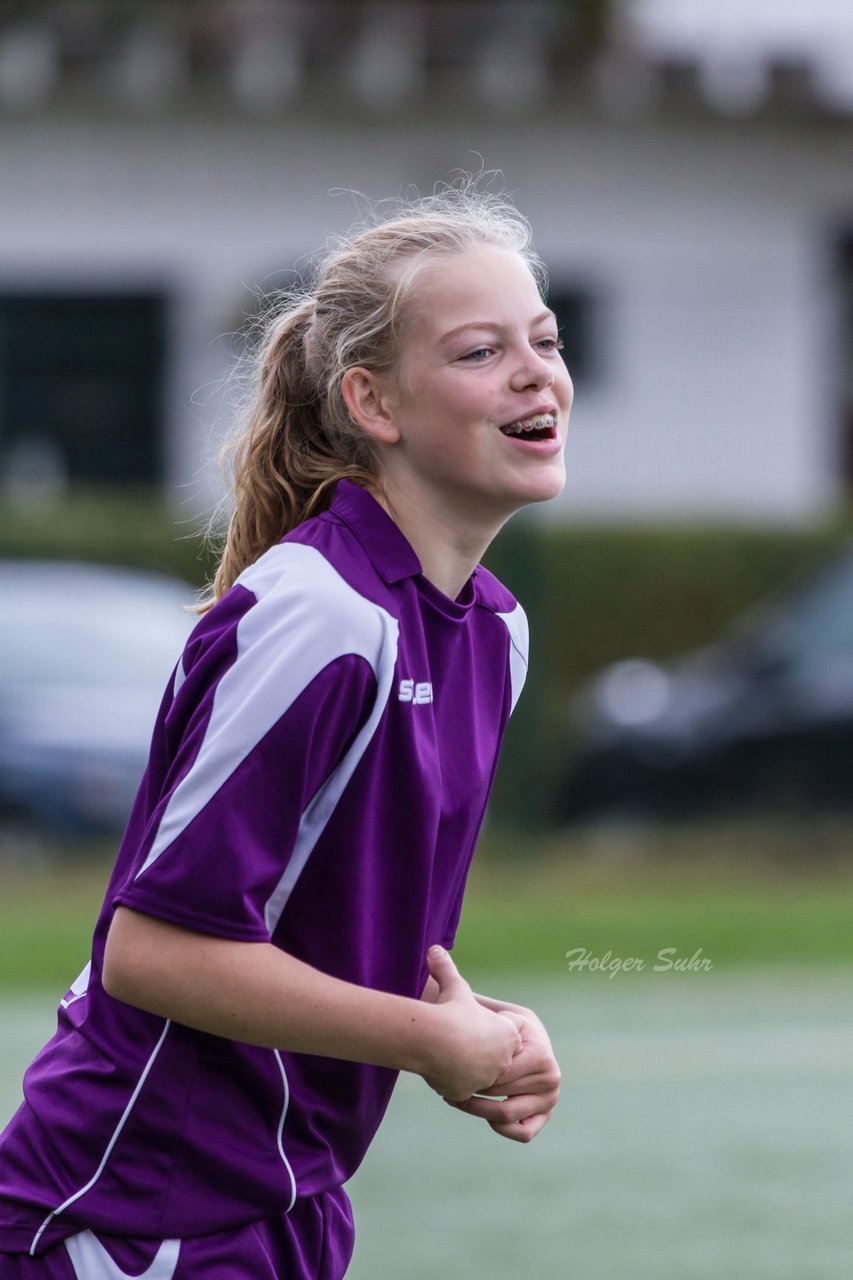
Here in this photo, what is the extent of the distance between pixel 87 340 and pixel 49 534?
225 inches

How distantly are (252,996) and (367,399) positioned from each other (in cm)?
75

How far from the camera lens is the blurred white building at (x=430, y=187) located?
702 inches

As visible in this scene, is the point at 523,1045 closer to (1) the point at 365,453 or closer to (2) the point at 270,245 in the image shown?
(1) the point at 365,453

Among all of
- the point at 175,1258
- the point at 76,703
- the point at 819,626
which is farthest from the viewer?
the point at 819,626

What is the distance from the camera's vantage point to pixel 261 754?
2.21 m

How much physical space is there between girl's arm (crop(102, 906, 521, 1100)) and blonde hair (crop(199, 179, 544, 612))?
61cm

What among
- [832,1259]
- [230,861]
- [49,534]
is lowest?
[832,1259]

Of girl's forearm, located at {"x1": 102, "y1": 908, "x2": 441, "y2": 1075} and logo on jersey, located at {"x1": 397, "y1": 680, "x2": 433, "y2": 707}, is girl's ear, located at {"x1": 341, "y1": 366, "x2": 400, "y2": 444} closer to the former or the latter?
logo on jersey, located at {"x1": 397, "y1": 680, "x2": 433, "y2": 707}

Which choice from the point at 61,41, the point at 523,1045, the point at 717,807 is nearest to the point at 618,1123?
the point at 523,1045

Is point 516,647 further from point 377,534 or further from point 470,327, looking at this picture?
point 470,327

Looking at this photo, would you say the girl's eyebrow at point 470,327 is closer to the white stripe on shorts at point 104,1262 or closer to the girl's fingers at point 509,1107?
the girl's fingers at point 509,1107

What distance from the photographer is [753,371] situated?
17.8 m

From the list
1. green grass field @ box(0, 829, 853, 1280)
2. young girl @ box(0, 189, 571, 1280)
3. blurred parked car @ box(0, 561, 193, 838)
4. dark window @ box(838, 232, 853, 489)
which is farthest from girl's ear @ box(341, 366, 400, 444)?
dark window @ box(838, 232, 853, 489)

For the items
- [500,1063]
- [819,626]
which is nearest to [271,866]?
[500,1063]
